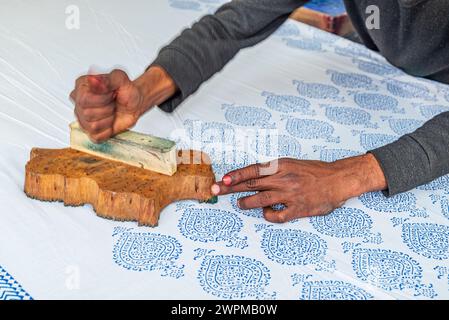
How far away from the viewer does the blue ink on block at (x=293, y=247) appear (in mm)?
1017

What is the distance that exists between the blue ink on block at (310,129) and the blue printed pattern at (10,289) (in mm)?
673

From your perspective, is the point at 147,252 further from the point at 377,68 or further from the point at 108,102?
the point at 377,68

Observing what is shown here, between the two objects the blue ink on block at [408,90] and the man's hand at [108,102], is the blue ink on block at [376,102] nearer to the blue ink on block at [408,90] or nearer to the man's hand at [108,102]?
the blue ink on block at [408,90]

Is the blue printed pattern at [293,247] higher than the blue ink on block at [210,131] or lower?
lower

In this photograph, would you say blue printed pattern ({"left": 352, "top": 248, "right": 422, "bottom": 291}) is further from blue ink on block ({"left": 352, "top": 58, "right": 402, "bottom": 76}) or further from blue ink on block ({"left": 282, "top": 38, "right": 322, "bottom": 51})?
blue ink on block ({"left": 282, "top": 38, "right": 322, "bottom": 51})

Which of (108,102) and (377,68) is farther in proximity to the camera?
(377,68)

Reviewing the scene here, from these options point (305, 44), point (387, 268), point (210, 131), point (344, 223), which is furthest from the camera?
point (305, 44)

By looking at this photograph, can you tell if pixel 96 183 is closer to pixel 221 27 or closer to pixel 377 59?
pixel 221 27

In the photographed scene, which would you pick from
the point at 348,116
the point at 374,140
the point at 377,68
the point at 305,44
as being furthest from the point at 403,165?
the point at 305,44

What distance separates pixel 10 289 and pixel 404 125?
36.3 inches

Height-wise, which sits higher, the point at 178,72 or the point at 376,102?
the point at 178,72

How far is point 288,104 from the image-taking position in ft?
4.94

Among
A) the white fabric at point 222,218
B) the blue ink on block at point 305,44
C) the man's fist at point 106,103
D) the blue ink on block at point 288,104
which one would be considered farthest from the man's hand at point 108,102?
the blue ink on block at point 305,44
